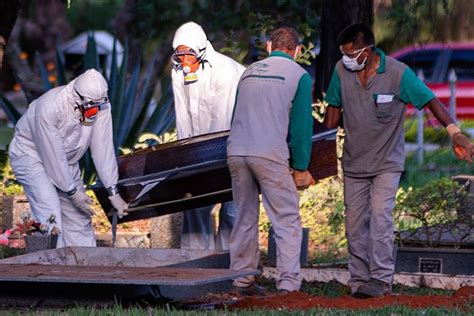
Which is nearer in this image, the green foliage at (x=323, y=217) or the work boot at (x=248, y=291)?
the work boot at (x=248, y=291)

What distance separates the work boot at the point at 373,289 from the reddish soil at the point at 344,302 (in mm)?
397

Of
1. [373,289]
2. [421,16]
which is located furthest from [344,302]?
[421,16]

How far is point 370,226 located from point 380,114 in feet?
2.73

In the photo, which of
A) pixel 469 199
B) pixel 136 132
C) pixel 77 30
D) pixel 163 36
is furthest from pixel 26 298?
pixel 77 30

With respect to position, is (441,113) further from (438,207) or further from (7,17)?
(7,17)

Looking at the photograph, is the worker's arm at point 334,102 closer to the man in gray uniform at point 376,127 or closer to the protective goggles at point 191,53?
the man in gray uniform at point 376,127

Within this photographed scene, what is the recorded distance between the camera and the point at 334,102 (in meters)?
11.0

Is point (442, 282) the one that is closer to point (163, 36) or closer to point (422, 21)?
point (422, 21)

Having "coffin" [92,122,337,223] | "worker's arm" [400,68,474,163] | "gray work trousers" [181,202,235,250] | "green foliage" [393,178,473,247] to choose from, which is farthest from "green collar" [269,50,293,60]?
"green foliage" [393,178,473,247]

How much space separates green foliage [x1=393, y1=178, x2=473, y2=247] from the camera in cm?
1217

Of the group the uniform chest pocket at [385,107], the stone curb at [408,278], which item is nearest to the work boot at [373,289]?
the stone curb at [408,278]

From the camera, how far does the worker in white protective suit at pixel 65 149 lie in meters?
11.6

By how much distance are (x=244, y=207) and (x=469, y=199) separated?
3012 millimetres

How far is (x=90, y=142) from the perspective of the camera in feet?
39.3
